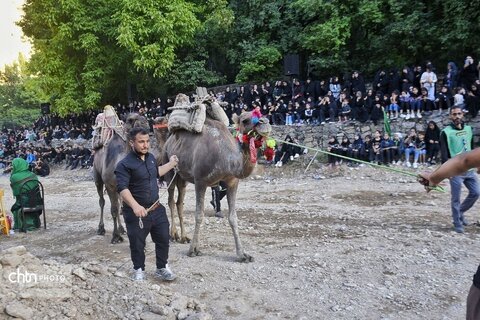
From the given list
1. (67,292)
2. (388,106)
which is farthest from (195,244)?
(388,106)

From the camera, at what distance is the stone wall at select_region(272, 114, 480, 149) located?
14.4m

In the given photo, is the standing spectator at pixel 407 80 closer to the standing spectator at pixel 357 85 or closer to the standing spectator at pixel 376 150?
the standing spectator at pixel 357 85

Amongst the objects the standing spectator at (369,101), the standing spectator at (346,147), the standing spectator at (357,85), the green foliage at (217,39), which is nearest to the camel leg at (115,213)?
the standing spectator at (346,147)

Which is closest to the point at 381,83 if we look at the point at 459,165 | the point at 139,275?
the point at 139,275

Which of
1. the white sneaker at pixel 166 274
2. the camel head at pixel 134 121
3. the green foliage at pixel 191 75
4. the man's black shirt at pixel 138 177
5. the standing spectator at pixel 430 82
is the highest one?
the green foliage at pixel 191 75

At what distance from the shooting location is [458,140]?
718cm

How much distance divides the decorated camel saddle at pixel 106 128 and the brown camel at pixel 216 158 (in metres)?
1.36

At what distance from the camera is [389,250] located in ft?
21.0

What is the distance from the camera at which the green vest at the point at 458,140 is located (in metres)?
7.17

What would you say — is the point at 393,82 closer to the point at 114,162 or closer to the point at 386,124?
the point at 386,124

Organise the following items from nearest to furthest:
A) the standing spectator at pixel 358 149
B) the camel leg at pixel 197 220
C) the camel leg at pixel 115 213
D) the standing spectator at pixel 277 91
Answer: the camel leg at pixel 197 220
the camel leg at pixel 115 213
the standing spectator at pixel 358 149
the standing spectator at pixel 277 91

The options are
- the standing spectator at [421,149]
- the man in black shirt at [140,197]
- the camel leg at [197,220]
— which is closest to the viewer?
the man in black shirt at [140,197]

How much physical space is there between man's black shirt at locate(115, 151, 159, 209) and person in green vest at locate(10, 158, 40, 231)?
16.6 feet

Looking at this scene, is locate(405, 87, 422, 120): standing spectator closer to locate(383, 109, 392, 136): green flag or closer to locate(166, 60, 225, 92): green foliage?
locate(383, 109, 392, 136): green flag
